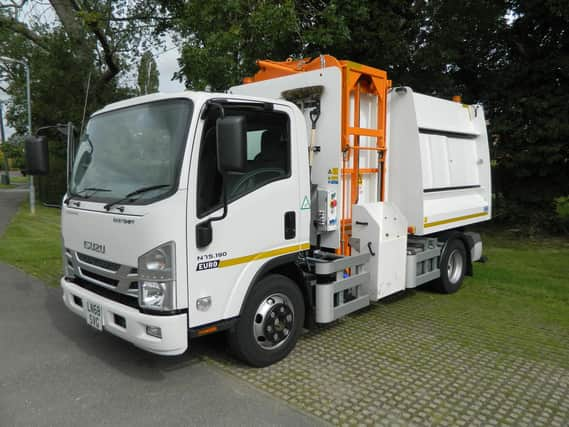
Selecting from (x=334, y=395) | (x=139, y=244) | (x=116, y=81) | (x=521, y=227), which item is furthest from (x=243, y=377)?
(x=116, y=81)

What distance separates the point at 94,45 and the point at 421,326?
18404mm

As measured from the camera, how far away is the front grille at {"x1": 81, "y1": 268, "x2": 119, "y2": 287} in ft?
12.0

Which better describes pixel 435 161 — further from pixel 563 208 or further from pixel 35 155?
pixel 563 208

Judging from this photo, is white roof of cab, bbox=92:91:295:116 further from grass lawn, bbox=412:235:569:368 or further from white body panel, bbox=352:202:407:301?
grass lawn, bbox=412:235:569:368

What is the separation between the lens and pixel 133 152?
3.69 meters

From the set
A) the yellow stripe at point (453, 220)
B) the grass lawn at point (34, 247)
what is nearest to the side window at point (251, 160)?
the yellow stripe at point (453, 220)

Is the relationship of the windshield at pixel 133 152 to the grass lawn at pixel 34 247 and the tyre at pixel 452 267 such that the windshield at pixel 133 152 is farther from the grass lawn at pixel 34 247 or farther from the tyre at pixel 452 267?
the tyre at pixel 452 267

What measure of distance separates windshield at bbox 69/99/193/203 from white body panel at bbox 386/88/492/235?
115 inches

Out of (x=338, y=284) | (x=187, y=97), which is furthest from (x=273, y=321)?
(x=187, y=97)

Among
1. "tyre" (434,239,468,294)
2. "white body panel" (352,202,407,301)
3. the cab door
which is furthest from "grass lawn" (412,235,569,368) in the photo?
the cab door

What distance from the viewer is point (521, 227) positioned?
12094mm

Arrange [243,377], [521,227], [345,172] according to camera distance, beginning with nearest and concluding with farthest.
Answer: [243,377] → [345,172] → [521,227]

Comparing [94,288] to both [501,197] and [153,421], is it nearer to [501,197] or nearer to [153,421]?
[153,421]

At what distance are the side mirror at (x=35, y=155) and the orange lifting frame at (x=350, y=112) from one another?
2.60m
